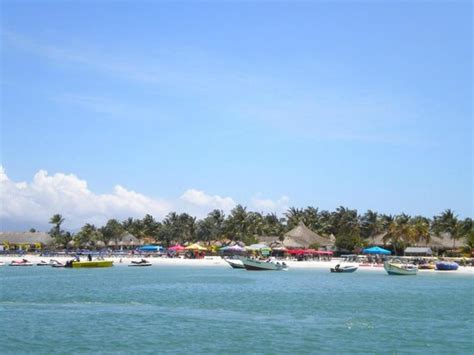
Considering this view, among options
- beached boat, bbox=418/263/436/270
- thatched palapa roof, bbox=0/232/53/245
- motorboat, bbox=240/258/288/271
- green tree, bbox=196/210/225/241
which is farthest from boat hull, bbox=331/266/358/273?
thatched palapa roof, bbox=0/232/53/245

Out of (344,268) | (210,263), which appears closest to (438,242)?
(344,268)

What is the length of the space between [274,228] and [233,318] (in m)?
85.6

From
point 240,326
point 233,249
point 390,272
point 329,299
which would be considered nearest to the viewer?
point 240,326

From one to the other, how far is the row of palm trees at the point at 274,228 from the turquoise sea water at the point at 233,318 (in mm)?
41125

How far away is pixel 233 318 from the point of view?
3133 centimetres

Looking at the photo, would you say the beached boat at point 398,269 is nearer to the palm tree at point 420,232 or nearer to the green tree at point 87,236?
the palm tree at point 420,232

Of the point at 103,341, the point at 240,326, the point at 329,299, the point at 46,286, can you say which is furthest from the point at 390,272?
the point at 103,341

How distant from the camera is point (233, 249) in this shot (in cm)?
9125

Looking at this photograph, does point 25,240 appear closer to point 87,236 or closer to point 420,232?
point 87,236

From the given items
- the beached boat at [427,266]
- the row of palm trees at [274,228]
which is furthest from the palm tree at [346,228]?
the beached boat at [427,266]

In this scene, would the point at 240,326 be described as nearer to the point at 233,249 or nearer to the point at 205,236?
the point at 233,249

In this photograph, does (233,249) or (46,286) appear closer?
(46,286)

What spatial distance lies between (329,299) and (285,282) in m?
14.4

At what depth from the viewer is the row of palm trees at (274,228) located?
94000mm
